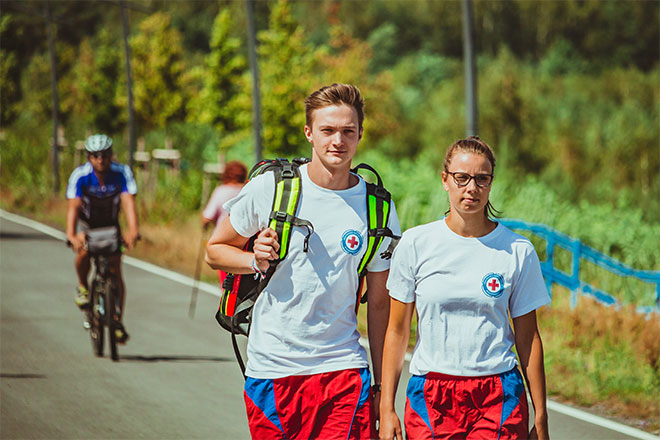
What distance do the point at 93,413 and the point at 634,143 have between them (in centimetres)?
2382

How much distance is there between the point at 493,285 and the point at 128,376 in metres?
5.57

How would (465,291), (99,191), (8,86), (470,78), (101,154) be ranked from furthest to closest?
(8,86)
(470,78)
(99,191)
(101,154)
(465,291)

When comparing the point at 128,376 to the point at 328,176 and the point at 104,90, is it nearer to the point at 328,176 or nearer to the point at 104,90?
the point at 328,176

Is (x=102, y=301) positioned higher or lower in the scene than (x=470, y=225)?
lower

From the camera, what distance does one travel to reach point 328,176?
391 cm

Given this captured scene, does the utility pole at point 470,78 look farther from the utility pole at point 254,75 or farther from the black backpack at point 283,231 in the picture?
the black backpack at point 283,231

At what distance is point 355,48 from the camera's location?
43250 mm

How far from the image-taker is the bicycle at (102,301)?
9.30 metres

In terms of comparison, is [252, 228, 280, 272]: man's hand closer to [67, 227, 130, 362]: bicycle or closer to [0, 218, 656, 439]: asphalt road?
[0, 218, 656, 439]: asphalt road

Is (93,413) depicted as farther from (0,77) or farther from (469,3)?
(0,77)

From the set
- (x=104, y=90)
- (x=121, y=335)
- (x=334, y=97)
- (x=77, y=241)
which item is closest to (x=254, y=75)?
(x=77, y=241)

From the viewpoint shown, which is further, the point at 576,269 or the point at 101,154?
the point at 576,269

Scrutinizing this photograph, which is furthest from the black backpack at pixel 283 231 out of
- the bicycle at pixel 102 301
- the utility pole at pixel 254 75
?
the utility pole at pixel 254 75

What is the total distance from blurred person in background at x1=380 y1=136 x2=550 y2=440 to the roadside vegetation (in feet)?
13.2
